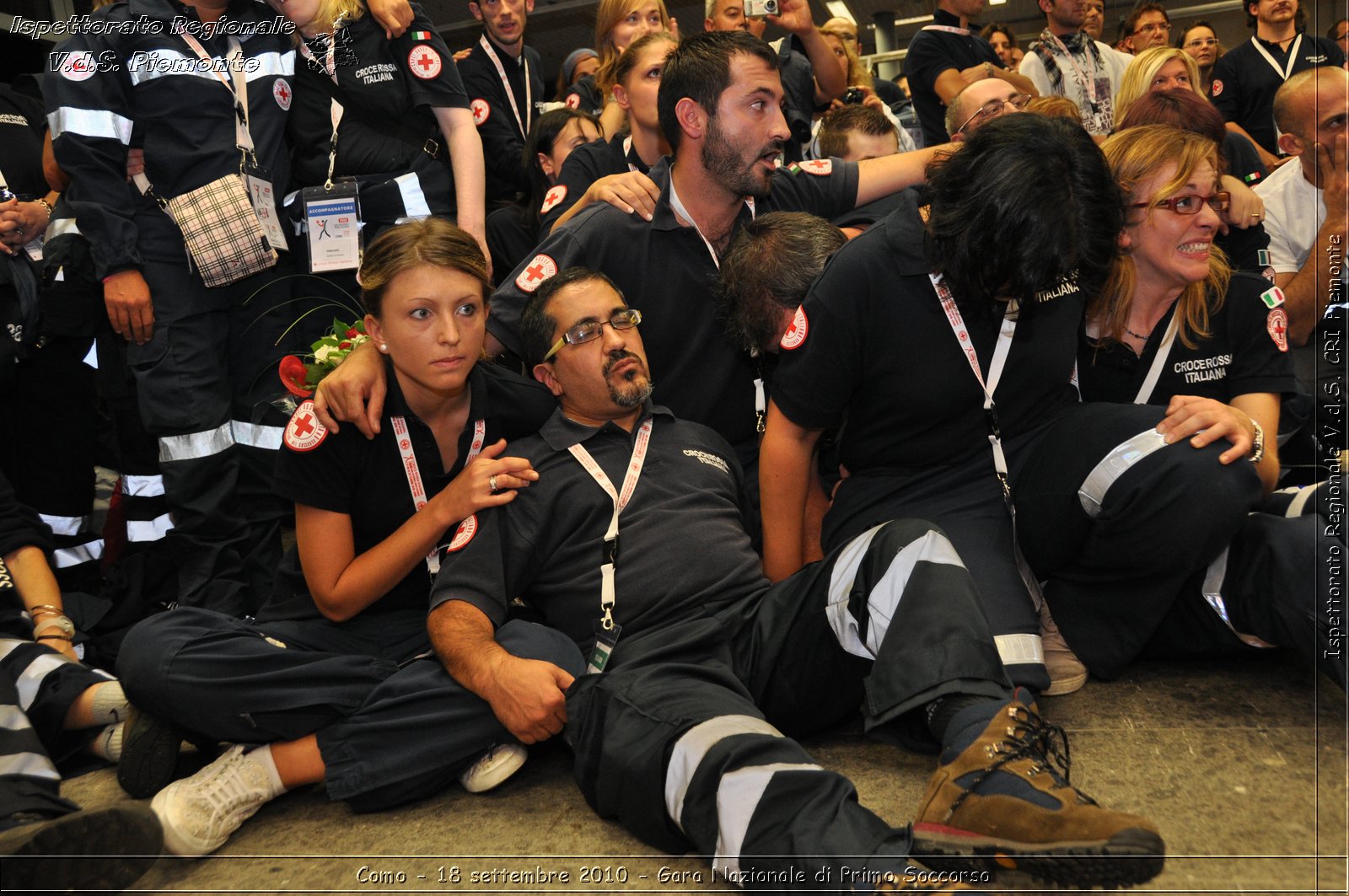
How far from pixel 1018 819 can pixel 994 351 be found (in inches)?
45.4

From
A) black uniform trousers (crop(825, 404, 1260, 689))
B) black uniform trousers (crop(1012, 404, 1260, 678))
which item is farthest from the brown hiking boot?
black uniform trousers (crop(1012, 404, 1260, 678))

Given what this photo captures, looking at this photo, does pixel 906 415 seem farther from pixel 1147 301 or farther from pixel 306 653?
pixel 306 653

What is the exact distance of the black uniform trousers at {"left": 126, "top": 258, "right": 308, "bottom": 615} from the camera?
329 cm

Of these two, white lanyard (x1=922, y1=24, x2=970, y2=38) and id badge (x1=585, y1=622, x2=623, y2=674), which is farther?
white lanyard (x1=922, y1=24, x2=970, y2=38)

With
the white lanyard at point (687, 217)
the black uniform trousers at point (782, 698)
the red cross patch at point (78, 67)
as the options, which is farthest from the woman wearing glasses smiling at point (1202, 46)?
the red cross patch at point (78, 67)

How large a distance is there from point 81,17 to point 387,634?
238cm

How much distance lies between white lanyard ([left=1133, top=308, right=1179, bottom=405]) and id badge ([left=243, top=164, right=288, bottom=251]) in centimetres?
270

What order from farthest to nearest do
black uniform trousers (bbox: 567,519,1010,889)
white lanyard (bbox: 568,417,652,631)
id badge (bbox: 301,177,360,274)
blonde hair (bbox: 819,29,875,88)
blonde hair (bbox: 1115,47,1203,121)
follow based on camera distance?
blonde hair (bbox: 819,29,875,88), blonde hair (bbox: 1115,47,1203,121), id badge (bbox: 301,177,360,274), white lanyard (bbox: 568,417,652,631), black uniform trousers (bbox: 567,519,1010,889)

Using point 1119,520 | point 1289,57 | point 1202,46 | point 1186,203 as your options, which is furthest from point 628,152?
point 1202,46

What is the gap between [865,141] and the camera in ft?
13.4

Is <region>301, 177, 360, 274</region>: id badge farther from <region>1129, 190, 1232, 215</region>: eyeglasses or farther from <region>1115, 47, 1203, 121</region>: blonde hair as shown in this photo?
<region>1115, 47, 1203, 121</region>: blonde hair

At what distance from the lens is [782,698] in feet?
7.07

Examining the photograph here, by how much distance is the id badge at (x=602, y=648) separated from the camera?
7.07 feet

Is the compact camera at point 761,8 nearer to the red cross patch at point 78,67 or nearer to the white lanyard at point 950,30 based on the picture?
the white lanyard at point 950,30
